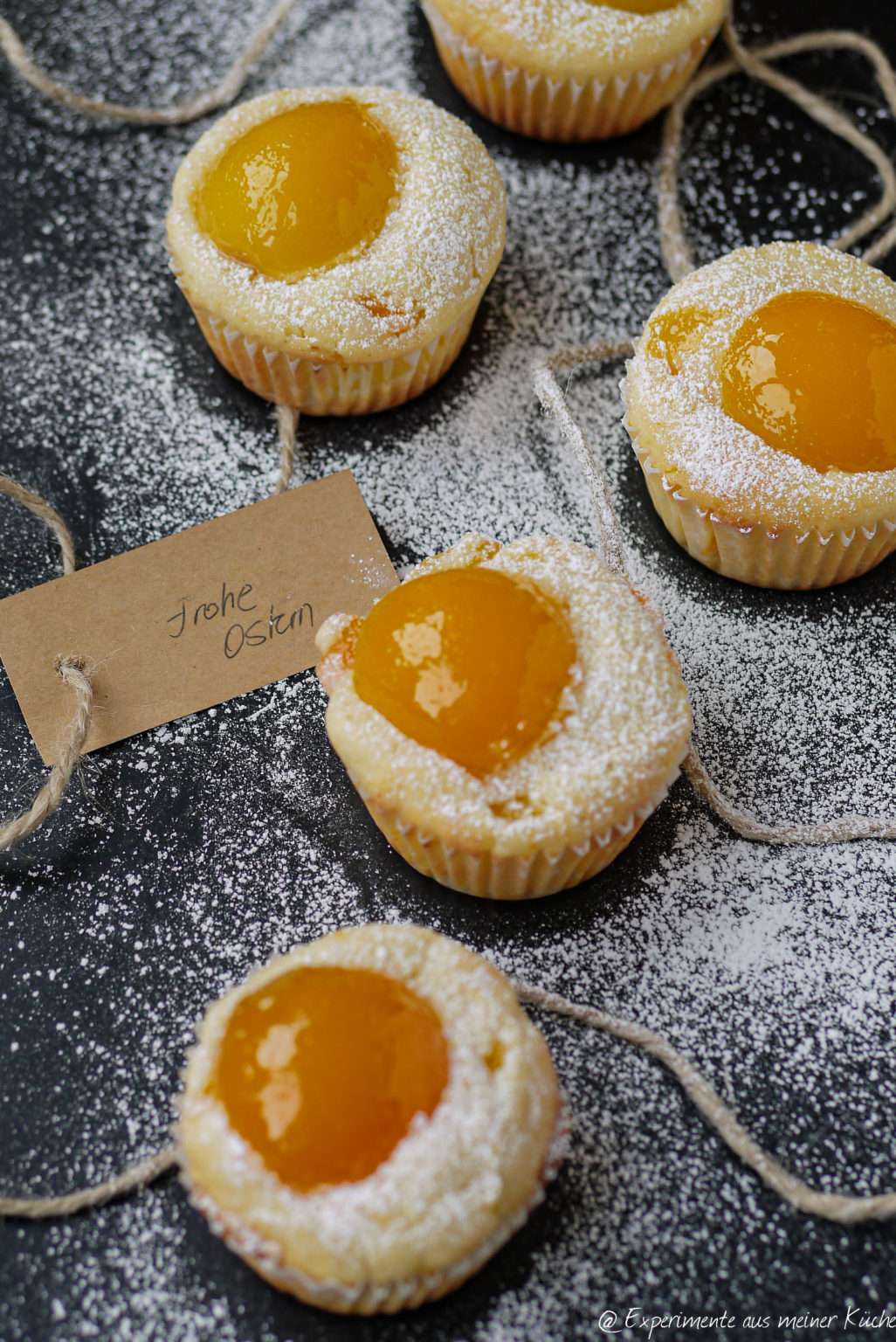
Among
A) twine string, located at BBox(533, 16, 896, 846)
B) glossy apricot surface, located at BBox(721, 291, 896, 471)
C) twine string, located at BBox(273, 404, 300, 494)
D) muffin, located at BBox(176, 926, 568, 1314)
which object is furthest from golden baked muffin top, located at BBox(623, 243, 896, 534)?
muffin, located at BBox(176, 926, 568, 1314)

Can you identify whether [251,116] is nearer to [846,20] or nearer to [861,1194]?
[846,20]

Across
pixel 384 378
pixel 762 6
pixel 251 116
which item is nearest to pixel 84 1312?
pixel 384 378

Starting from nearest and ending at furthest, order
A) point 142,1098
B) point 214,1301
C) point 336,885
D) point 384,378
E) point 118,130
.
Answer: point 214,1301 → point 142,1098 → point 336,885 → point 384,378 → point 118,130

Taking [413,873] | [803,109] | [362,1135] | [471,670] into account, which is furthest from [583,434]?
[362,1135]

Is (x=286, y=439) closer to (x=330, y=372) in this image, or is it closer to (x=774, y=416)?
(x=330, y=372)

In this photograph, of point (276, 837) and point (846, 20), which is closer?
point (276, 837)

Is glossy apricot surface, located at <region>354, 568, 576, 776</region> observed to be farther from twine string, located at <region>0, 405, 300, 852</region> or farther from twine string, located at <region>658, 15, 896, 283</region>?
twine string, located at <region>658, 15, 896, 283</region>
